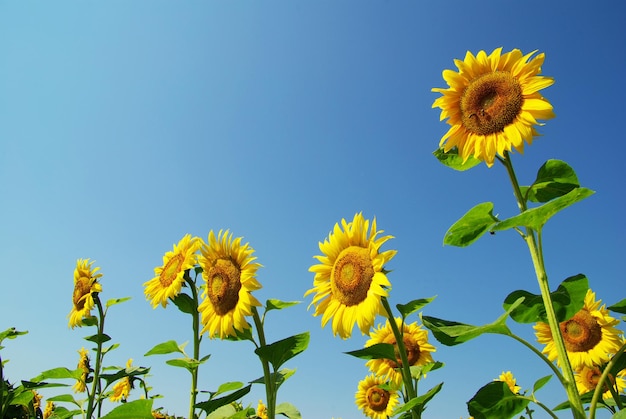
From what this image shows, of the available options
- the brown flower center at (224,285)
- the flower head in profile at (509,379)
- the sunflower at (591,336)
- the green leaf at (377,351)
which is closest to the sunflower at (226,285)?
the brown flower center at (224,285)

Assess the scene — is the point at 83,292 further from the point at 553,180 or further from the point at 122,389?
the point at 553,180

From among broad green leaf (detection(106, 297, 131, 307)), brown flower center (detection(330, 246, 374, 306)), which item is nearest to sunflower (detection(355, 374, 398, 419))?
broad green leaf (detection(106, 297, 131, 307))

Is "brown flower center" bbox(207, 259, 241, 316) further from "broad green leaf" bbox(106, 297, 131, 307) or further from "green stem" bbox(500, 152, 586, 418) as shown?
"green stem" bbox(500, 152, 586, 418)

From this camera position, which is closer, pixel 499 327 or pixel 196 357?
pixel 499 327

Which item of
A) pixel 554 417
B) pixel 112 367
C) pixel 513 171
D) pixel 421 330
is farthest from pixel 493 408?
pixel 112 367

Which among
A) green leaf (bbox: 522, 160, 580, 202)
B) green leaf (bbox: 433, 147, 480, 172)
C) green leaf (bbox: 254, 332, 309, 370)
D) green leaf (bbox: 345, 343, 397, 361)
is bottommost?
green leaf (bbox: 345, 343, 397, 361)

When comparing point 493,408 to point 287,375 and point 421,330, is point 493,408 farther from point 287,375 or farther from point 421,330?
point 421,330

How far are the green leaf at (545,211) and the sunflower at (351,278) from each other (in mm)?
829

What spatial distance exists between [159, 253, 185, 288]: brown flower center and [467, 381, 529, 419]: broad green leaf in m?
2.92

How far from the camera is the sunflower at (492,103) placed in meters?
3.27

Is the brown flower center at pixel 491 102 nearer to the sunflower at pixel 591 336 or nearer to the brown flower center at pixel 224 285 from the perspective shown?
the brown flower center at pixel 224 285

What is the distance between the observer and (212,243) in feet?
13.4

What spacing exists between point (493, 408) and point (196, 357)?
2568 mm

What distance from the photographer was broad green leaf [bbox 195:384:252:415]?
11.2ft
